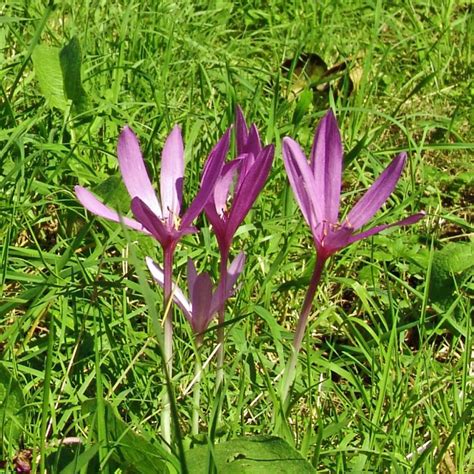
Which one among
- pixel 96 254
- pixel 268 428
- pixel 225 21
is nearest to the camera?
pixel 268 428

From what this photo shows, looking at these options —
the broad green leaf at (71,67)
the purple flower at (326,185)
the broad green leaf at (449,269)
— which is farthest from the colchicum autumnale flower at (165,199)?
the broad green leaf at (71,67)

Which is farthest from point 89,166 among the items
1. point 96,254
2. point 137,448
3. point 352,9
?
point 352,9

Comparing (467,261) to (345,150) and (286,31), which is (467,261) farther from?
(286,31)

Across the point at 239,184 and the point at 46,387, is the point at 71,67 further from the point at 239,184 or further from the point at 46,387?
the point at 46,387

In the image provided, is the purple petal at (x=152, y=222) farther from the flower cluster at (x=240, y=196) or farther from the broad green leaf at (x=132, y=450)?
the broad green leaf at (x=132, y=450)

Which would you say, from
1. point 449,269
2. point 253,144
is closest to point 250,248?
point 449,269

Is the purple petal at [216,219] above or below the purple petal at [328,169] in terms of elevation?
below

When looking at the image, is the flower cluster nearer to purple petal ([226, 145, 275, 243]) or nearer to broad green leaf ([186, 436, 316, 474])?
purple petal ([226, 145, 275, 243])
